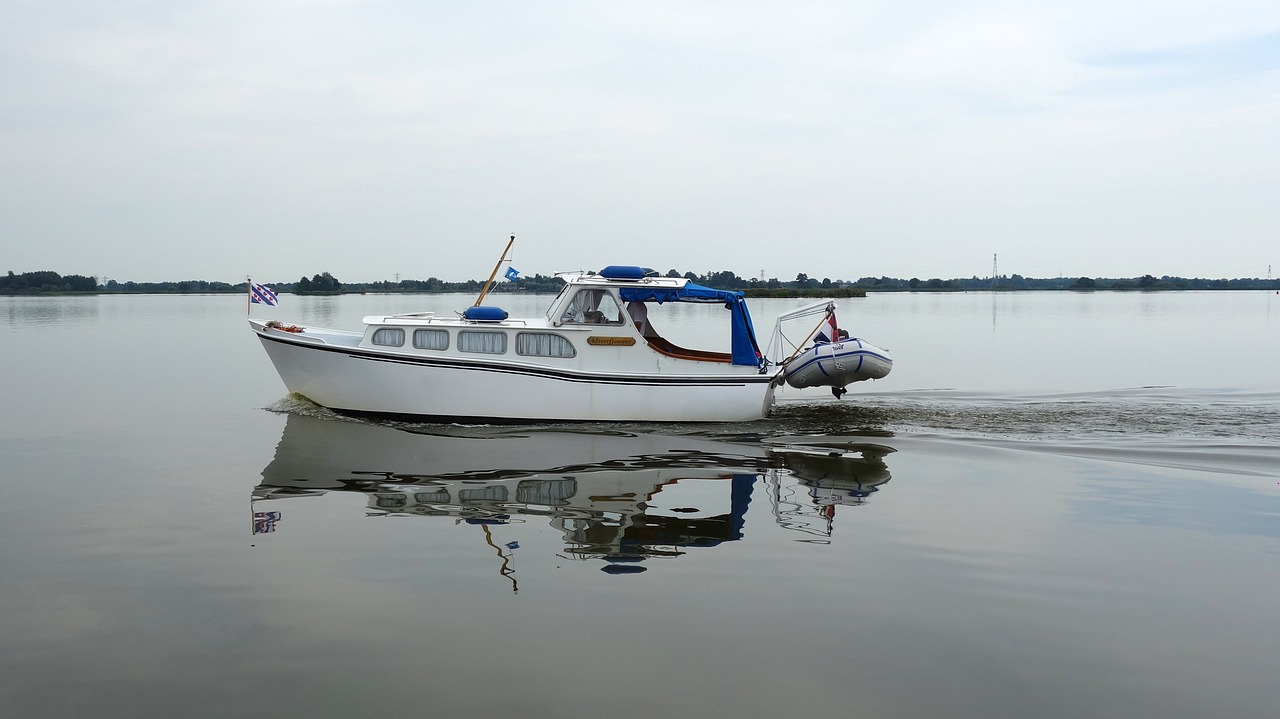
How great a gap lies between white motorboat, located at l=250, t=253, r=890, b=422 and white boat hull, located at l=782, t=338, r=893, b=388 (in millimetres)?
1092

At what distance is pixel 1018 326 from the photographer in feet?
158

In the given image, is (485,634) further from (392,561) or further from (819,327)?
(819,327)

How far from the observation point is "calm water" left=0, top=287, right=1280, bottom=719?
19.5ft

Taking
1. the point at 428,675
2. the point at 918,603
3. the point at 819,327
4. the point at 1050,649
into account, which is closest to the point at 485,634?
the point at 428,675

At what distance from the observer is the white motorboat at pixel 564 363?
15.4m

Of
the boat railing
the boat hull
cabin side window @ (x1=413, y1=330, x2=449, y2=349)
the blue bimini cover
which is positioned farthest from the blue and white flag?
the boat railing

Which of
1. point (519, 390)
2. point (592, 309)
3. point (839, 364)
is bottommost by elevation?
point (519, 390)

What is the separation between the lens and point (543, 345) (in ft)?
50.6

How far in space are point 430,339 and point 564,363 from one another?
2466mm

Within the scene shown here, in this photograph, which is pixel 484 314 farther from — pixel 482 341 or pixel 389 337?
pixel 389 337

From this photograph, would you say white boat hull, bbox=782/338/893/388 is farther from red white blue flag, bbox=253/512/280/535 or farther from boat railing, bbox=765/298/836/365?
red white blue flag, bbox=253/512/280/535

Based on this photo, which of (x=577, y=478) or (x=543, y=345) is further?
(x=543, y=345)

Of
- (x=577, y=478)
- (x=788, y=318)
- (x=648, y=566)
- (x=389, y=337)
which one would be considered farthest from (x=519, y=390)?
(x=648, y=566)

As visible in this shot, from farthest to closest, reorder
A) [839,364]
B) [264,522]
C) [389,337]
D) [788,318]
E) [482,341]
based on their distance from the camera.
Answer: [788,318], [839,364], [389,337], [482,341], [264,522]
